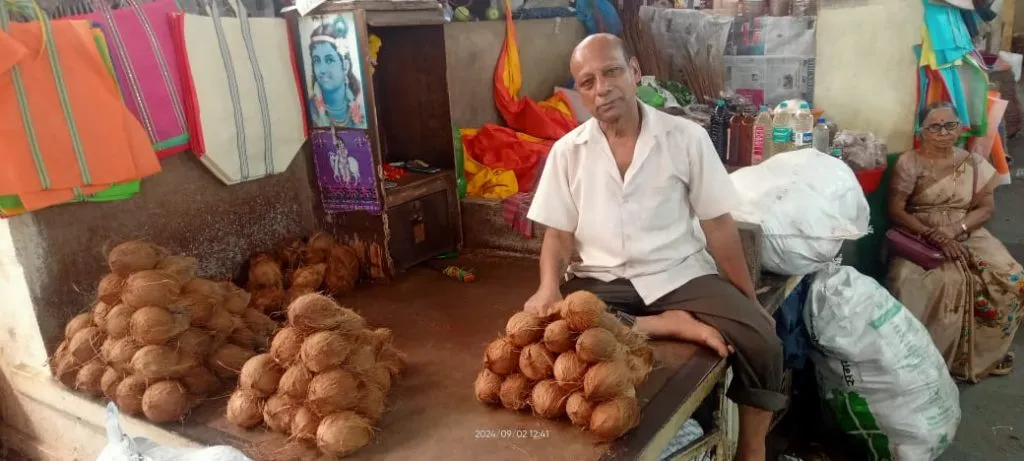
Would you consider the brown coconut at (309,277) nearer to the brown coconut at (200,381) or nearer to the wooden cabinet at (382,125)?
A: the wooden cabinet at (382,125)

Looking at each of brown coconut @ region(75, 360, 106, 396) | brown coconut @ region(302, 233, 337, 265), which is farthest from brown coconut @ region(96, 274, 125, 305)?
brown coconut @ region(302, 233, 337, 265)

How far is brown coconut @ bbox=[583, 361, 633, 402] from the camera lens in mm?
1882

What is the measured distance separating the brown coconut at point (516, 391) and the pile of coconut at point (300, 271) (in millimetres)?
1500

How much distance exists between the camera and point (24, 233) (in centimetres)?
249

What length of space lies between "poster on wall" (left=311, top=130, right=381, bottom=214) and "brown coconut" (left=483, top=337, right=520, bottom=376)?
158 centimetres

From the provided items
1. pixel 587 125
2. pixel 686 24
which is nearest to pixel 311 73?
pixel 587 125

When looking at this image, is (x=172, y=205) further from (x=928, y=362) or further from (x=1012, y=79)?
(x=1012, y=79)

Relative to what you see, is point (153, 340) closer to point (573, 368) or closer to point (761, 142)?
point (573, 368)

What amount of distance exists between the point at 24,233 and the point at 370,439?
154cm

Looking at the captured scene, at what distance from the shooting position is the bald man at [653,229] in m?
2.38

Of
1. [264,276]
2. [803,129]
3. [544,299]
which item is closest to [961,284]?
[803,129]

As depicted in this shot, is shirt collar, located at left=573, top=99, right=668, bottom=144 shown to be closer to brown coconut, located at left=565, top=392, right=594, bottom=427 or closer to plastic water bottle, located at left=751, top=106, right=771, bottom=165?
brown coconut, located at left=565, top=392, right=594, bottom=427

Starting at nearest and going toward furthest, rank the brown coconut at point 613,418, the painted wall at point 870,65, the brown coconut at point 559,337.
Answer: the brown coconut at point 613,418, the brown coconut at point 559,337, the painted wall at point 870,65

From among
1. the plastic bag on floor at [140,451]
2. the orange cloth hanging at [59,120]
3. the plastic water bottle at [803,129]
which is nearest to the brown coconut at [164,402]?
the plastic bag on floor at [140,451]
